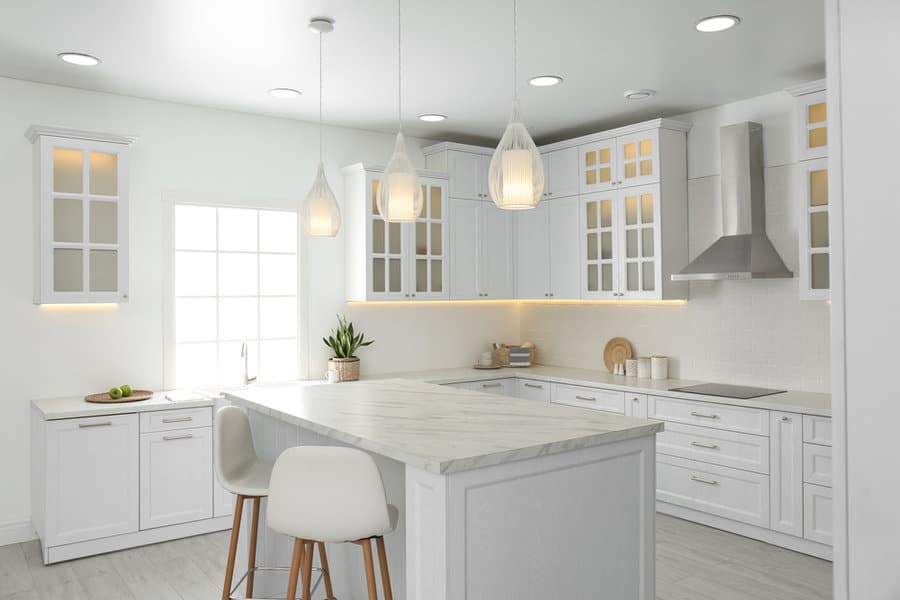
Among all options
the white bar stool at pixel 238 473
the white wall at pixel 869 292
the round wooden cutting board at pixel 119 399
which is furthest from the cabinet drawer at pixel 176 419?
the white wall at pixel 869 292

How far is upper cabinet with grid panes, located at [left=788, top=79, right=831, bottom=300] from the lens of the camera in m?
3.99

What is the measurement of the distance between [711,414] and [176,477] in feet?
10.9

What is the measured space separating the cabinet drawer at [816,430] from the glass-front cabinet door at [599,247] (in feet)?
5.46

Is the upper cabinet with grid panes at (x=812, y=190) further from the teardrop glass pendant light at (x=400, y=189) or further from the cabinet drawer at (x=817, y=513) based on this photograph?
the teardrop glass pendant light at (x=400, y=189)

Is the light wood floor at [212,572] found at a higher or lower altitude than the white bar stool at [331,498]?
lower

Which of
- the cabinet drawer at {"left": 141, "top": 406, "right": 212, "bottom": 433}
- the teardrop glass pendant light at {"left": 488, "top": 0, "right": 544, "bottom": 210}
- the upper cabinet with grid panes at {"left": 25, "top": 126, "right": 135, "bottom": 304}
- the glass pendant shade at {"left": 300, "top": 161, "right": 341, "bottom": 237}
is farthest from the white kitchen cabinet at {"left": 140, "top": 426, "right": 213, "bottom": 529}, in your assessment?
the teardrop glass pendant light at {"left": 488, "top": 0, "right": 544, "bottom": 210}

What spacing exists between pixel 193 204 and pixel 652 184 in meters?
3.23

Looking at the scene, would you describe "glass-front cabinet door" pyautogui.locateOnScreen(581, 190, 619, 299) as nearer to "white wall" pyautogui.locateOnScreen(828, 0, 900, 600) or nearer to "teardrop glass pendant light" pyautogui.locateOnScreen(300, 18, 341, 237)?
"teardrop glass pendant light" pyautogui.locateOnScreen(300, 18, 341, 237)

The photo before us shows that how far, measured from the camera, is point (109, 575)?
3699 mm

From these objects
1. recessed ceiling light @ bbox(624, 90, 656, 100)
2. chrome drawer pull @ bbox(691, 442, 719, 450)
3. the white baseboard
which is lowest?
the white baseboard

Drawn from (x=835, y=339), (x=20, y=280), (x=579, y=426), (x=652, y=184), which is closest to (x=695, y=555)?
(x=579, y=426)

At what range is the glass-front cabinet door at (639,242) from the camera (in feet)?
16.2

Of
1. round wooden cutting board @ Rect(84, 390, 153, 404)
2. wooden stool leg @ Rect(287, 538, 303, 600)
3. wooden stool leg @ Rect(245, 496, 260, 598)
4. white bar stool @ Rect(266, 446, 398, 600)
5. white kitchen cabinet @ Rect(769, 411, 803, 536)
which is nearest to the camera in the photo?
white bar stool @ Rect(266, 446, 398, 600)

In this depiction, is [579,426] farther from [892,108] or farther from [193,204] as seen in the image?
[193,204]
